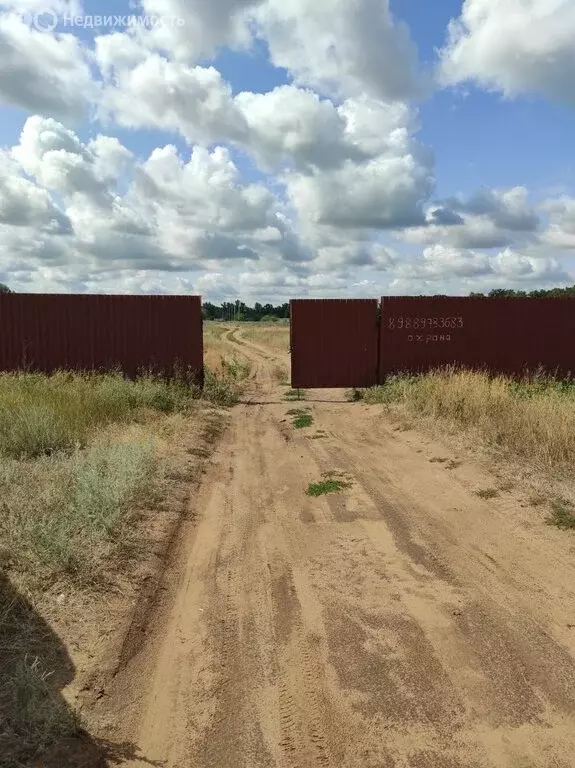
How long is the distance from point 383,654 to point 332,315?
36.5ft

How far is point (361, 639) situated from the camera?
341 cm

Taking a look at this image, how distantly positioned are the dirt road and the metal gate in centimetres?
786

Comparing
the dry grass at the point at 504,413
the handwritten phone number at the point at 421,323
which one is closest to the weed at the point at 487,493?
the dry grass at the point at 504,413

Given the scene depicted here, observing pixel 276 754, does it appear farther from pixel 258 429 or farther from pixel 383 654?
pixel 258 429

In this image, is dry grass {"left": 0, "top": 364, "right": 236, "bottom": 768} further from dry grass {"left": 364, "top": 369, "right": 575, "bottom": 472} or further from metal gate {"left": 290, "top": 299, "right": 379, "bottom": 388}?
metal gate {"left": 290, "top": 299, "right": 379, "bottom": 388}

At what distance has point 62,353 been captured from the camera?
13242 millimetres

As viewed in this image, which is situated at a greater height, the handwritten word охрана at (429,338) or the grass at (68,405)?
the handwritten word охрана at (429,338)

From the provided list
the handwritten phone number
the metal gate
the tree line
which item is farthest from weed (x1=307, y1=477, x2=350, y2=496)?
the tree line

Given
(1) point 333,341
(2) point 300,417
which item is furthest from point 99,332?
(1) point 333,341

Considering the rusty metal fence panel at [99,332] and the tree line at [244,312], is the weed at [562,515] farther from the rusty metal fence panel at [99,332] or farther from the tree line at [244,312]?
the tree line at [244,312]

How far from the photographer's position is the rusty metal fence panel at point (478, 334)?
14172 mm

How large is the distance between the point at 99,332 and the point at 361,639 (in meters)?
11.3

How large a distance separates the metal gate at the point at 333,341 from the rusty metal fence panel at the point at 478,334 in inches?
15.5

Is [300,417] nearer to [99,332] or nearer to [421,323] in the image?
[421,323]
